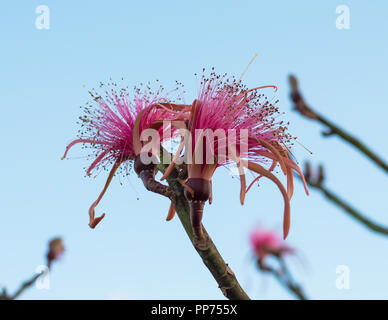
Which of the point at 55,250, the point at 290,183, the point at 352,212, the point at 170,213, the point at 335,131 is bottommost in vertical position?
the point at 170,213

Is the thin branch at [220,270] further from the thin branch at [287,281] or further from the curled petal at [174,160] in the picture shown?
the thin branch at [287,281]

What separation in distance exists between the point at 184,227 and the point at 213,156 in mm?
342

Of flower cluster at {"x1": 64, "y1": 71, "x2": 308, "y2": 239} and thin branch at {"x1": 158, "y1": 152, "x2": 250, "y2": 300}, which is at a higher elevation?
flower cluster at {"x1": 64, "y1": 71, "x2": 308, "y2": 239}

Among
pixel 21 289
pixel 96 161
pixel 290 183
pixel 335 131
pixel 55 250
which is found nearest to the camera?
pixel 335 131

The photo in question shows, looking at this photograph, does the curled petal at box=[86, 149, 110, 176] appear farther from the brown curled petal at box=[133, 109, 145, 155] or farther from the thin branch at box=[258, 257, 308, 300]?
the thin branch at box=[258, 257, 308, 300]

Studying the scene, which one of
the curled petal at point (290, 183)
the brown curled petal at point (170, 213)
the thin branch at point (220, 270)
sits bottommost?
the thin branch at point (220, 270)

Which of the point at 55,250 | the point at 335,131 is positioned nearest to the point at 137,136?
the point at 55,250

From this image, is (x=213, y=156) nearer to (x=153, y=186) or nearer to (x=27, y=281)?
(x=153, y=186)

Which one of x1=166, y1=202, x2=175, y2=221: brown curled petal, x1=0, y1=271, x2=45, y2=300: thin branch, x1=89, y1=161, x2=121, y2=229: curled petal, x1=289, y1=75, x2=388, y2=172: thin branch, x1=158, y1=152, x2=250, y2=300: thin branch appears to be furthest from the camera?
x1=166, y1=202, x2=175, y2=221: brown curled petal

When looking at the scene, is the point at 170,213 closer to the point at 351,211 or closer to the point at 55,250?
the point at 55,250

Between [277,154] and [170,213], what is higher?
[277,154]

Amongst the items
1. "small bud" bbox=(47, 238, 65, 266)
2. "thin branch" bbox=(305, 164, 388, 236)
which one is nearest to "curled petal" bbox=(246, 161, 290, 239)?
"small bud" bbox=(47, 238, 65, 266)

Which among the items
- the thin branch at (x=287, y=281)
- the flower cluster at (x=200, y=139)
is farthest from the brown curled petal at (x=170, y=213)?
the thin branch at (x=287, y=281)
